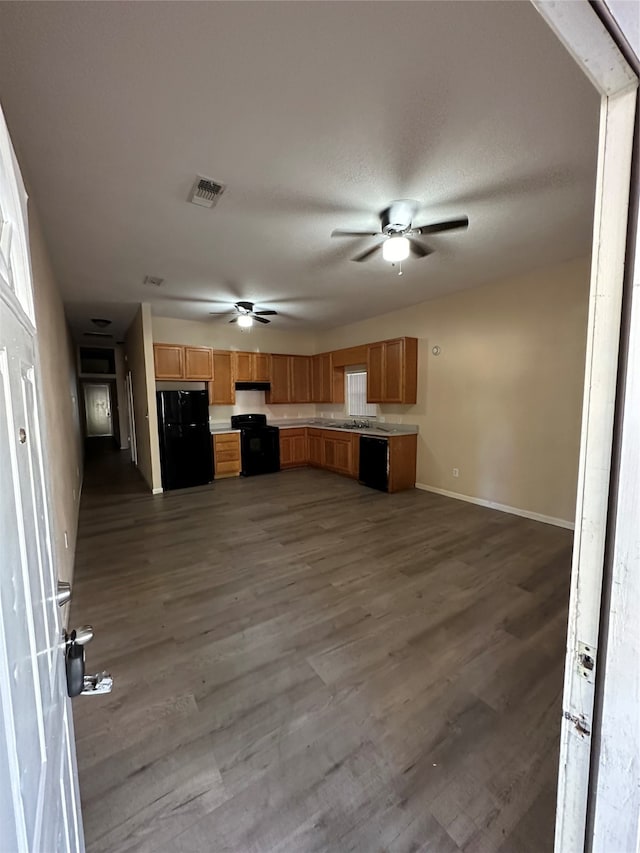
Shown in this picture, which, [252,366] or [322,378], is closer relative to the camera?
[252,366]

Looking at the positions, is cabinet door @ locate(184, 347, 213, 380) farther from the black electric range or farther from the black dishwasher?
the black dishwasher

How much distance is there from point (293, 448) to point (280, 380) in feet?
4.45

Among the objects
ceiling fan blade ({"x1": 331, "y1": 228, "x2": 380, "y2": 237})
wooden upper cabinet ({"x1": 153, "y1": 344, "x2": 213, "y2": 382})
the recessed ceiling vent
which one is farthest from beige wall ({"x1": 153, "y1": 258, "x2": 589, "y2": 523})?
the recessed ceiling vent

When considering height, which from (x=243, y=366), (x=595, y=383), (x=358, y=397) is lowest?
(x=358, y=397)

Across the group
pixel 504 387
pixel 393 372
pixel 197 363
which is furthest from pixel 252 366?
pixel 504 387

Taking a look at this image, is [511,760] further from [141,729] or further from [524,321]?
[524,321]

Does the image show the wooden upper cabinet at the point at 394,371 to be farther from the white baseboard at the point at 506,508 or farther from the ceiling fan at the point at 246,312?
the ceiling fan at the point at 246,312

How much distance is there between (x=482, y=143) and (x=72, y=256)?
3.43 m

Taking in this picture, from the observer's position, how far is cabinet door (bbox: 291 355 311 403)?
276 inches

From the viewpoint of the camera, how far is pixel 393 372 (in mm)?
5297

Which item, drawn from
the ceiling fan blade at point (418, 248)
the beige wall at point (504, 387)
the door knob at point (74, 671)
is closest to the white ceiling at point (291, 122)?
the ceiling fan blade at point (418, 248)

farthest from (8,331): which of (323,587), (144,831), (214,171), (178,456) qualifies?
(178,456)

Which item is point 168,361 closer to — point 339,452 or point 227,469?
point 227,469

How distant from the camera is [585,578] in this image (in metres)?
0.62
